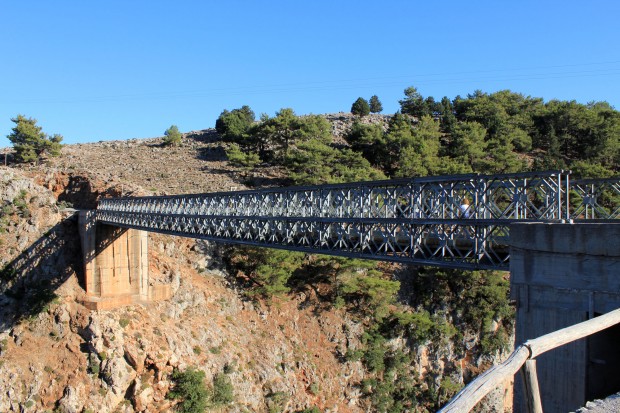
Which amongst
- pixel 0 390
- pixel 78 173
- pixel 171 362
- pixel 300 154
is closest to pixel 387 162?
pixel 300 154

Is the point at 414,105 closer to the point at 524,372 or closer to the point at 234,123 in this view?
the point at 234,123

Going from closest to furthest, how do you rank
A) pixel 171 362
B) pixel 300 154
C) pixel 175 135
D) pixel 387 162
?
pixel 171 362 < pixel 300 154 < pixel 387 162 < pixel 175 135

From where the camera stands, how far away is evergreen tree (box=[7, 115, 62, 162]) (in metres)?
43.1

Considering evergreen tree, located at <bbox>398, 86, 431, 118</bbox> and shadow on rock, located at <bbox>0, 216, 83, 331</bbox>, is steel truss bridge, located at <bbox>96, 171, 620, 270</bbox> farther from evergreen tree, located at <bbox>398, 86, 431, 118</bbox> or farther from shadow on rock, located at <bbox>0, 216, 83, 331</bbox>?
evergreen tree, located at <bbox>398, 86, 431, 118</bbox>

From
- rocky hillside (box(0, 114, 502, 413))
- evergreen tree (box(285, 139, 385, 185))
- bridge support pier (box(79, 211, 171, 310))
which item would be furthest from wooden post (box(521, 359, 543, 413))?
evergreen tree (box(285, 139, 385, 185))

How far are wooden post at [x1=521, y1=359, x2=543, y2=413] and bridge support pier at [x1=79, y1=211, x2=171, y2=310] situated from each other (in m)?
24.3

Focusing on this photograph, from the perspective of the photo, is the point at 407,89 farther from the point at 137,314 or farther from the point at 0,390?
the point at 0,390

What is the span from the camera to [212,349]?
82.2 ft

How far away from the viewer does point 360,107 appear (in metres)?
73.2

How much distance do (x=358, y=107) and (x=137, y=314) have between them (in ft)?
181

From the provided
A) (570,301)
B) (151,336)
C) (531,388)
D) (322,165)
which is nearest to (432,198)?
(570,301)

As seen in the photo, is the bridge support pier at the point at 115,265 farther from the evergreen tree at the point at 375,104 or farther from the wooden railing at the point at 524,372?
the evergreen tree at the point at 375,104

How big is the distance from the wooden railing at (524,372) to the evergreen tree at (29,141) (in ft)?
155

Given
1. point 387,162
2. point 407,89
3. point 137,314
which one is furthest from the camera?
point 407,89
